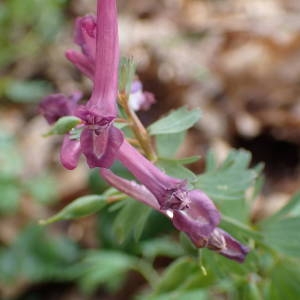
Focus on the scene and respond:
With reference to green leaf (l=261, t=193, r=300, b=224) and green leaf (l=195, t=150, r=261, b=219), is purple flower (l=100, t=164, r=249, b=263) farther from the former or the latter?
green leaf (l=261, t=193, r=300, b=224)

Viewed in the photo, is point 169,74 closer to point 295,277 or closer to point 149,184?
point 295,277

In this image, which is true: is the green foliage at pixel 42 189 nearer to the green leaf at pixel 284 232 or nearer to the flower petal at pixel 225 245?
the green leaf at pixel 284 232

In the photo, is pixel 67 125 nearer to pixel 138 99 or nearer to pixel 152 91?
pixel 138 99

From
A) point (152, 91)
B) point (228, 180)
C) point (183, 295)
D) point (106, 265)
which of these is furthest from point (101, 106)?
point (152, 91)

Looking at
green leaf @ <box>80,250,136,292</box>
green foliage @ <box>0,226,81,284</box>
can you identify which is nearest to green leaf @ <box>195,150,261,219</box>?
green leaf @ <box>80,250,136,292</box>

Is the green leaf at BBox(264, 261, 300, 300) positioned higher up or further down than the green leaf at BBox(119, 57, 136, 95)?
further down
